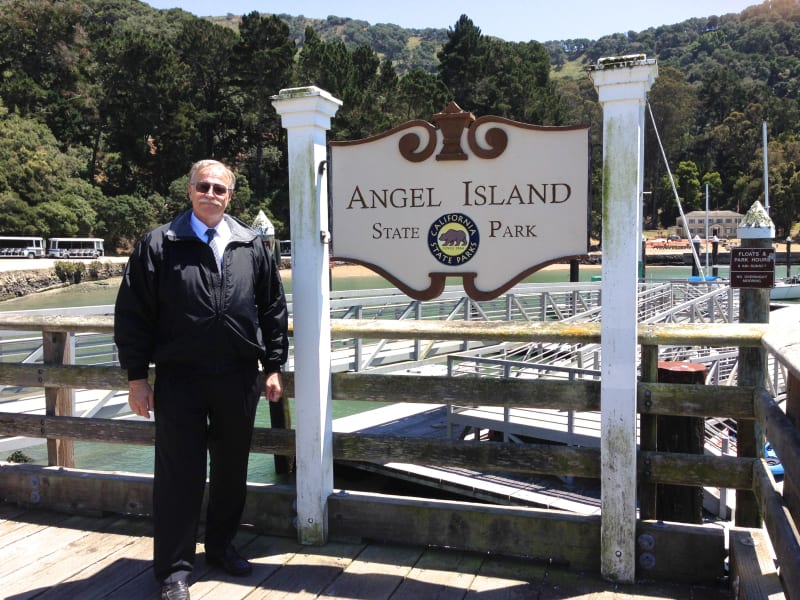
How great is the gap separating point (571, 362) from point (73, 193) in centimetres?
4611

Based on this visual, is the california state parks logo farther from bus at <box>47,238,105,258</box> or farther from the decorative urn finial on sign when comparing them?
bus at <box>47,238,105,258</box>

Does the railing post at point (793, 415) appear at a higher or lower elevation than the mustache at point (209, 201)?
lower

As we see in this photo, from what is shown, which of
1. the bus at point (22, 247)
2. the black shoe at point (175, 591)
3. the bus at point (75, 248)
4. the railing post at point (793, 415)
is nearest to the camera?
the railing post at point (793, 415)

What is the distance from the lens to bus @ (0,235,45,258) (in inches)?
1705

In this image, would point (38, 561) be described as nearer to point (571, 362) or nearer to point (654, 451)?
point (654, 451)

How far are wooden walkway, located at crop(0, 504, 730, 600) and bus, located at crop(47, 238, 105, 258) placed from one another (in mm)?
46379

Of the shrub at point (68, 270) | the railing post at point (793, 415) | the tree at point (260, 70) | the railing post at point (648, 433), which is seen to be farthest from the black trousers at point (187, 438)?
the tree at point (260, 70)

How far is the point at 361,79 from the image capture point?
58906 millimetres

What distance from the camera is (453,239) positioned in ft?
8.98

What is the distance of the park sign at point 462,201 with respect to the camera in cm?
260

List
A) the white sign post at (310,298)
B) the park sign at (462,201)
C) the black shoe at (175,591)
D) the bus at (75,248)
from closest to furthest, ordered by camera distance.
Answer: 1. the black shoe at (175,591)
2. the park sign at (462,201)
3. the white sign post at (310,298)
4. the bus at (75,248)

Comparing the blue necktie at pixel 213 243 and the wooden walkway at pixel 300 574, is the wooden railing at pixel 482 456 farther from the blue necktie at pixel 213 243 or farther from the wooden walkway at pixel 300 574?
the blue necktie at pixel 213 243

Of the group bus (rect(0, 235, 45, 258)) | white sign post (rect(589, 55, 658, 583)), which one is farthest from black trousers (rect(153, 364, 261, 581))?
bus (rect(0, 235, 45, 258))

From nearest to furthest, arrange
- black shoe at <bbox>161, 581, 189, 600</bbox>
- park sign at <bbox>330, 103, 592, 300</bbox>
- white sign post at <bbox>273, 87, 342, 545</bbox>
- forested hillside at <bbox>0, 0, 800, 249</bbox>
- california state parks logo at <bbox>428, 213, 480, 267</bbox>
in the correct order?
black shoe at <bbox>161, 581, 189, 600</bbox> → park sign at <bbox>330, 103, 592, 300</bbox> → california state parks logo at <bbox>428, 213, 480, 267</bbox> → white sign post at <bbox>273, 87, 342, 545</bbox> → forested hillside at <bbox>0, 0, 800, 249</bbox>
